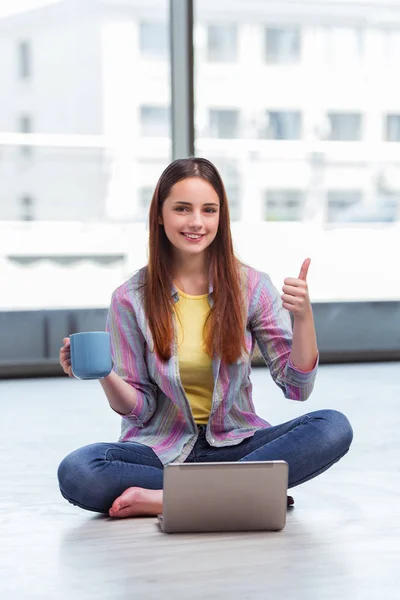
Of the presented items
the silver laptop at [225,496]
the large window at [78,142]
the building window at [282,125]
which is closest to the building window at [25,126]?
the large window at [78,142]

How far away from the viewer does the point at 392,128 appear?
5.23 m

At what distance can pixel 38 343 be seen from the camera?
4.45 m

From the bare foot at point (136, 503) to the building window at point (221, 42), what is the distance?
3399 mm

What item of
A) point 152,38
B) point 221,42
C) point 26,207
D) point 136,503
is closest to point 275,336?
point 136,503

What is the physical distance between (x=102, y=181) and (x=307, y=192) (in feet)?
3.80

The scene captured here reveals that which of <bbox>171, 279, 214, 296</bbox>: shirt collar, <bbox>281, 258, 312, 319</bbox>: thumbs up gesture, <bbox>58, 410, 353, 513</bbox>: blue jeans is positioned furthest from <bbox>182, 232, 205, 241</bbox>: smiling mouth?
<bbox>58, 410, 353, 513</bbox>: blue jeans

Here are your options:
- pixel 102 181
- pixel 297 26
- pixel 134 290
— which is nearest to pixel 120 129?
pixel 102 181

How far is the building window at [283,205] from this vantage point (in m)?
5.15

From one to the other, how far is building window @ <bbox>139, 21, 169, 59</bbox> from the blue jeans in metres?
3.11

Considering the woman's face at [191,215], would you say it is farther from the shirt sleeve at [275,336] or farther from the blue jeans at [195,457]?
the blue jeans at [195,457]

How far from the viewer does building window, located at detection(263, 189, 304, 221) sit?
5.15 metres

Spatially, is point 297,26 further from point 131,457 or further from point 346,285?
point 131,457

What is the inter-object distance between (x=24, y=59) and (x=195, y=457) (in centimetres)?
311

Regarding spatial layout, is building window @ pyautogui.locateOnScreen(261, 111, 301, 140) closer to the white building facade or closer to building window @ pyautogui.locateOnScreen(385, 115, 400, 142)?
the white building facade
